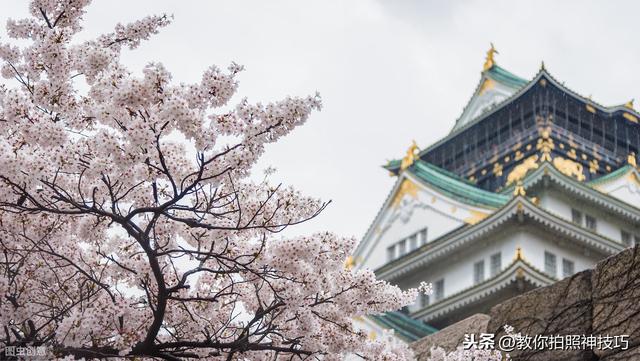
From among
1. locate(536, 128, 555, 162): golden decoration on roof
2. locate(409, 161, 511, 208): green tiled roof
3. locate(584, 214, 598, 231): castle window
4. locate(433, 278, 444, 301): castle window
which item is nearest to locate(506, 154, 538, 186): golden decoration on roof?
locate(536, 128, 555, 162): golden decoration on roof

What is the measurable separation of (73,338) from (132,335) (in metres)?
0.55

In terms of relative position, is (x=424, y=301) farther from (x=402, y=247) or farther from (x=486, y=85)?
(x=486, y=85)

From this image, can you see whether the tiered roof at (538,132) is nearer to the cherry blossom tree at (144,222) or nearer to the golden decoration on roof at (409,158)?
the golden decoration on roof at (409,158)

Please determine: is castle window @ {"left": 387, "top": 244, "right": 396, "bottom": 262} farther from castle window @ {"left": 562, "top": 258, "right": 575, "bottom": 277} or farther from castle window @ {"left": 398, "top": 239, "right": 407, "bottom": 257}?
castle window @ {"left": 562, "top": 258, "right": 575, "bottom": 277}

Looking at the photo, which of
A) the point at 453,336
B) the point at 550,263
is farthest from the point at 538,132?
the point at 453,336

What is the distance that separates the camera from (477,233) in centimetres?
3316

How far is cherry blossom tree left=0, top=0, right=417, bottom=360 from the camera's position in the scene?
6.95 metres

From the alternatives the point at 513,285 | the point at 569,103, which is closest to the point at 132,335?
the point at 513,285

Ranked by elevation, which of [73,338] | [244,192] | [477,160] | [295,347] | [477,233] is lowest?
[73,338]

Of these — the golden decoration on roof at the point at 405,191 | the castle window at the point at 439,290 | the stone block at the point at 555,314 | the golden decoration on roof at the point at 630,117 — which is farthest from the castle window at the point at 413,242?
the stone block at the point at 555,314

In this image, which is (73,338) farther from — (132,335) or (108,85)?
(108,85)

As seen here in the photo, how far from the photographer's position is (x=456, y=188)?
36.4m

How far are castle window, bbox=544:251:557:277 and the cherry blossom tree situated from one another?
24657 mm

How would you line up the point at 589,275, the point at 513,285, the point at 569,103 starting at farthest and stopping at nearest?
the point at 569,103 < the point at 513,285 < the point at 589,275
